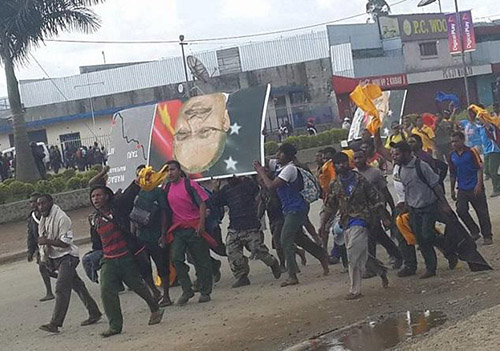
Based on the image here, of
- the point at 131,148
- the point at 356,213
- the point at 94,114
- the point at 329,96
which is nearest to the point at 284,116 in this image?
the point at 329,96

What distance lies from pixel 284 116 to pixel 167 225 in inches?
1451

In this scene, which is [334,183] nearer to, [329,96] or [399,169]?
[399,169]

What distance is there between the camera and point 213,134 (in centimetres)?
1119

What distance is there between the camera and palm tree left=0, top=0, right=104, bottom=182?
25.9 m

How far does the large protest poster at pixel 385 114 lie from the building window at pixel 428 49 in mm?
39298

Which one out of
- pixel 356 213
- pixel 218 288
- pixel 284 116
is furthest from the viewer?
pixel 284 116

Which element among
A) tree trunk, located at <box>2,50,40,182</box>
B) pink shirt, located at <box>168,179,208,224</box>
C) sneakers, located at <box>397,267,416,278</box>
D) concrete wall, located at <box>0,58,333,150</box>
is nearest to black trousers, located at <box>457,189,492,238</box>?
sneakers, located at <box>397,267,416,278</box>

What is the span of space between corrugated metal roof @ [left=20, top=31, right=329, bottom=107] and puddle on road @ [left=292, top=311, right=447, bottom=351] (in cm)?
4419

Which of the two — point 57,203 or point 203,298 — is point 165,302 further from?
point 57,203

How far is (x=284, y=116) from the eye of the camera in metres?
46.7

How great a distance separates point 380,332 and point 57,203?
17.4 meters

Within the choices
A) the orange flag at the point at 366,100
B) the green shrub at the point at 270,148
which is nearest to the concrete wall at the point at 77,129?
the green shrub at the point at 270,148

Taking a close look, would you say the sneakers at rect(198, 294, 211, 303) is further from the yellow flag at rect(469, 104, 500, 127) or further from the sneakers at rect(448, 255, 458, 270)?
the yellow flag at rect(469, 104, 500, 127)

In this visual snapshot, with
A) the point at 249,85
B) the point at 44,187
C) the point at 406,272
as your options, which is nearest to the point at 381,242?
the point at 406,272
